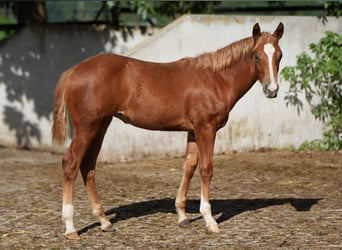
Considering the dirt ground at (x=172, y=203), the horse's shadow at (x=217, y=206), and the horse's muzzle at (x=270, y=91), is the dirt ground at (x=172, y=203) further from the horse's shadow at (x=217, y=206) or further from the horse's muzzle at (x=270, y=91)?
the horse's muzzle at (x=270, y=91)

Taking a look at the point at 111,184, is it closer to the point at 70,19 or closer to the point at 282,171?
the point at 282,171

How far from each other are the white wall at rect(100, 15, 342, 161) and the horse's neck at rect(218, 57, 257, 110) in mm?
4039

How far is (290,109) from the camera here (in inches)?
489

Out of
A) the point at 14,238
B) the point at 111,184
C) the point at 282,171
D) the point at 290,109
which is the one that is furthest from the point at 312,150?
the point at 14,238

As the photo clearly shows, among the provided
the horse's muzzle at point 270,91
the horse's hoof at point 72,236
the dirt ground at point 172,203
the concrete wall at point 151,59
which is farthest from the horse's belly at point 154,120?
the concrete wall at point 151,59

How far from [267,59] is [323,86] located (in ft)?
17.2

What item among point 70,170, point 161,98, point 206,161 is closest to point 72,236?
point 70,170

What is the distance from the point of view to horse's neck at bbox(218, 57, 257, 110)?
774 centimetres


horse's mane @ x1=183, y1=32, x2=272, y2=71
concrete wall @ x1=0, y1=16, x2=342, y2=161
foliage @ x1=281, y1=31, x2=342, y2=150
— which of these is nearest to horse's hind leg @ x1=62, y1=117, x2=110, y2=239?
horse's mane @ x1=183, y1=32, x2=272, y2=71

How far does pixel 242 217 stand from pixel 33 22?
6890 millimetres

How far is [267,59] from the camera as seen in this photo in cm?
743

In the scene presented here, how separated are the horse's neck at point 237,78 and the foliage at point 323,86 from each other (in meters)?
4.56

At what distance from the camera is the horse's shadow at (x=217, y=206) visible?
8.30 m

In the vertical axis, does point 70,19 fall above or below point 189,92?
above
